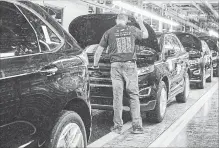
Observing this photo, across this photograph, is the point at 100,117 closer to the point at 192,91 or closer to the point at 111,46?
the point at 111,46

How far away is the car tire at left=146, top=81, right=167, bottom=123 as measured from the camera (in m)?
6.64

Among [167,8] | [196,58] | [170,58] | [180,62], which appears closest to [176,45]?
[180,62]

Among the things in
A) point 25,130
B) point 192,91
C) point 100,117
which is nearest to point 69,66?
point 25,130

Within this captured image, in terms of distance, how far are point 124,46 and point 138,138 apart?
1.46 meters

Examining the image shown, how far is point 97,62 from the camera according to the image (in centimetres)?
606

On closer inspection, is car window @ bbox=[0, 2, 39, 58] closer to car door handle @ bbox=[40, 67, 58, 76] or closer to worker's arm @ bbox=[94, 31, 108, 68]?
car door handle @ bbox=[40, 67, 58, 76]

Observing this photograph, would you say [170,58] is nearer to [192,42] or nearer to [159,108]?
[159,108]

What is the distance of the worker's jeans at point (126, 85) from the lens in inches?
230

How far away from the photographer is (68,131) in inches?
143

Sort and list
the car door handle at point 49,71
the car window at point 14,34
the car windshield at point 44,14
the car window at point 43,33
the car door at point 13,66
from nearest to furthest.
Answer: the car door at point 13,66, the car window at point 14,34, the car door handle at point 49,71, the car window at point 43,33, the car windshield at point 44,14

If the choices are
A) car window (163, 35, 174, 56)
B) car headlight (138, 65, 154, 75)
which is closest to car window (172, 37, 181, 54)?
car window (163, 35, 174, 56)

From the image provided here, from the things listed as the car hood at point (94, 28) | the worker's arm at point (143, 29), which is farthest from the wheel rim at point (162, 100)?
the worker's arm at point (143, 29)

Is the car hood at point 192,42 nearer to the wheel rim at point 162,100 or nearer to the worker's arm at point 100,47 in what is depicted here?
the wheel rim at point 162,100

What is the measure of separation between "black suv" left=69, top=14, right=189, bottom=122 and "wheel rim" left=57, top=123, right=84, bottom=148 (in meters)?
2.44
